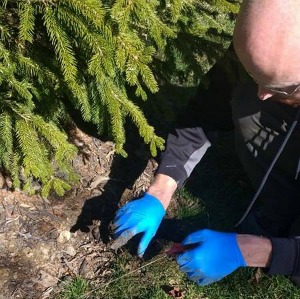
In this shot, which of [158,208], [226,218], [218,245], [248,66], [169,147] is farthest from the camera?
[226,218]

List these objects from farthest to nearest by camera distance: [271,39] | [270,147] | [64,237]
A: [64,237] < [270,147] < [271,39]

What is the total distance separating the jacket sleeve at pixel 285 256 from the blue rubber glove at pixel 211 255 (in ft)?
0.39

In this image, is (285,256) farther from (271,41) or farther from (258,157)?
(271,41)

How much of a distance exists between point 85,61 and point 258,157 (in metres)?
0.91

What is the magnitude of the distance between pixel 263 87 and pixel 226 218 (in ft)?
3.81

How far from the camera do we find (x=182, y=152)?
243 centimetres

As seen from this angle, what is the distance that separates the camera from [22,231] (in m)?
2.50

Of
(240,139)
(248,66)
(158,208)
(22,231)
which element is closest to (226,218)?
(240,139)

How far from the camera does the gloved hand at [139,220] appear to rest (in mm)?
2160

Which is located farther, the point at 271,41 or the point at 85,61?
the point at 85,61

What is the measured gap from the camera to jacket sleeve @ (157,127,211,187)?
239 cm

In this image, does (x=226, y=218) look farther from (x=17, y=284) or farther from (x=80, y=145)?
(x=17, y=284)

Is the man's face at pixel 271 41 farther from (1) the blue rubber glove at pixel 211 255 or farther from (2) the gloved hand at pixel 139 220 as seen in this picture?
(2) the gloved hand at pixel 139 220

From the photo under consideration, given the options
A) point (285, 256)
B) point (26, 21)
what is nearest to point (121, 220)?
point (285, 256)
